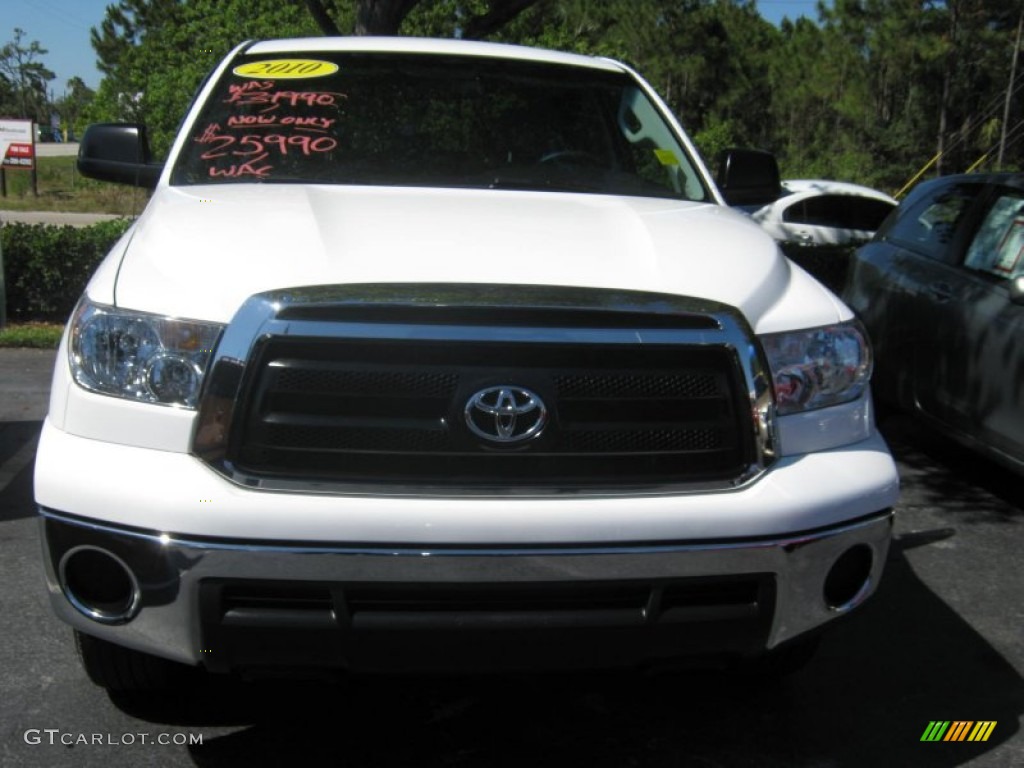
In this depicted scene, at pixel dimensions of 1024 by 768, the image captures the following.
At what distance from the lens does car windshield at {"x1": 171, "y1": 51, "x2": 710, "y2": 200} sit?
3.85m

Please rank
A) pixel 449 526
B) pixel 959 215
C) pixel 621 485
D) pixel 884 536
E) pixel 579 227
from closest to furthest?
pixel 449 526 → pixel 621 485 → pixel 884 536 → pixel 579 227 → pixel 959 215

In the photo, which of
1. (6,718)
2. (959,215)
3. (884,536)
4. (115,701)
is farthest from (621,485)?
(959,215)

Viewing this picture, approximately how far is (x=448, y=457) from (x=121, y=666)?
1.14 m

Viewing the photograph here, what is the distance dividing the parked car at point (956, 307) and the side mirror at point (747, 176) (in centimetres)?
139

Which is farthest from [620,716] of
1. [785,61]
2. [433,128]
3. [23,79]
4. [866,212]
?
[23,79]

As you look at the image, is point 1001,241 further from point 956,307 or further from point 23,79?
point 23,79

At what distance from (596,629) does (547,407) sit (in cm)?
50

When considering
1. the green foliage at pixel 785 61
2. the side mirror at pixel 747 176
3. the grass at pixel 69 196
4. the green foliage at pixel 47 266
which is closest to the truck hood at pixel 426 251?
the side mirror at pixel 747 176

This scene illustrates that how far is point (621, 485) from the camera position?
259 cm

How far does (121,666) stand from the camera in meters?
2.97

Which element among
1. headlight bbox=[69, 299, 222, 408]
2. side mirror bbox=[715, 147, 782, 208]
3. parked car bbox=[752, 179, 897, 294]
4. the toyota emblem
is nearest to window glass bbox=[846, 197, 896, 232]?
parked car bbox=[752, 179, 897, 294]

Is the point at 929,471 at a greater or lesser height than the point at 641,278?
lesser

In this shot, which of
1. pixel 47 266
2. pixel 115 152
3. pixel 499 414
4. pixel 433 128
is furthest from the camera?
pixel 47 266

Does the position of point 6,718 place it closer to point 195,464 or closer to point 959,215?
point 195,464
